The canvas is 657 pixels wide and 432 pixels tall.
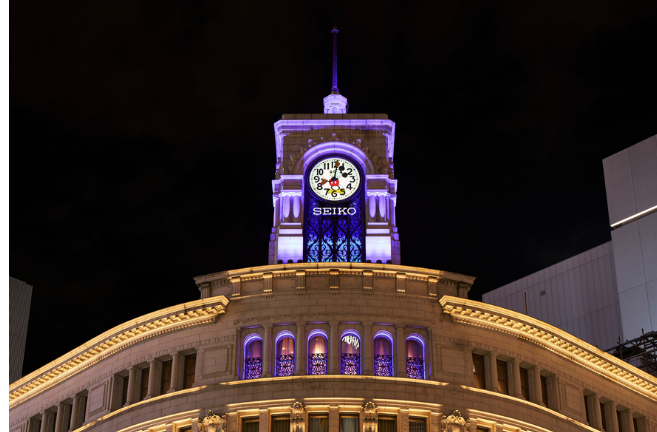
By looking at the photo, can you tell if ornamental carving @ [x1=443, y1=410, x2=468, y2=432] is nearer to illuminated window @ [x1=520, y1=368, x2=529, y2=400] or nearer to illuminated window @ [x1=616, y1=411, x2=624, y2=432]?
illuminated window @ [x1=520, y1=368, x2=529, y2=400]

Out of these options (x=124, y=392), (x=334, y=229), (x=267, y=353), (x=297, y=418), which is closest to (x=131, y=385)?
(x=124, y=392)

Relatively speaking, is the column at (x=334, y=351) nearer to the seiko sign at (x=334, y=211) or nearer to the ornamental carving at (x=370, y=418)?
the ornamental carving at (x=370, y=418)

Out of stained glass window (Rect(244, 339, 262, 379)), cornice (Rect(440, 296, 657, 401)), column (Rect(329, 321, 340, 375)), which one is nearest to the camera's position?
column (Rect(329, 321, 340, 375))

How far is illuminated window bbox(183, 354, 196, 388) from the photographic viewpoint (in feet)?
209

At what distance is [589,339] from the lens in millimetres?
100188

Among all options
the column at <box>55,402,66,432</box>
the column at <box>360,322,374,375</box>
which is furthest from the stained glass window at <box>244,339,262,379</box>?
the column at <box>55,402,66,432</box>

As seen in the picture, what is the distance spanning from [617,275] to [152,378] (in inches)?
1868

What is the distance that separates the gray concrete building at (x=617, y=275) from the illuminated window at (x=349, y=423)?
40.5m

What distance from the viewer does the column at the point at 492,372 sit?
63625mm

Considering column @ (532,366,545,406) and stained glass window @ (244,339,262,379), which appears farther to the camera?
column @ (532,366,545,406)

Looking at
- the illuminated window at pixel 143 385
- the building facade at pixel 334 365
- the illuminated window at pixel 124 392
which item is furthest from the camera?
the illuminated window at pixel 124 392

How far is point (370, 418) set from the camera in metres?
A: 59.8

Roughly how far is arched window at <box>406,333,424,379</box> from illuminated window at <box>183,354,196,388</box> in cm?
1199

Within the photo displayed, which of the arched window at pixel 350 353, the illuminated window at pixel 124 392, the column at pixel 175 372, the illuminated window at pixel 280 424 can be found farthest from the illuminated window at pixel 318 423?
the illuminated window at pixel 124 392
